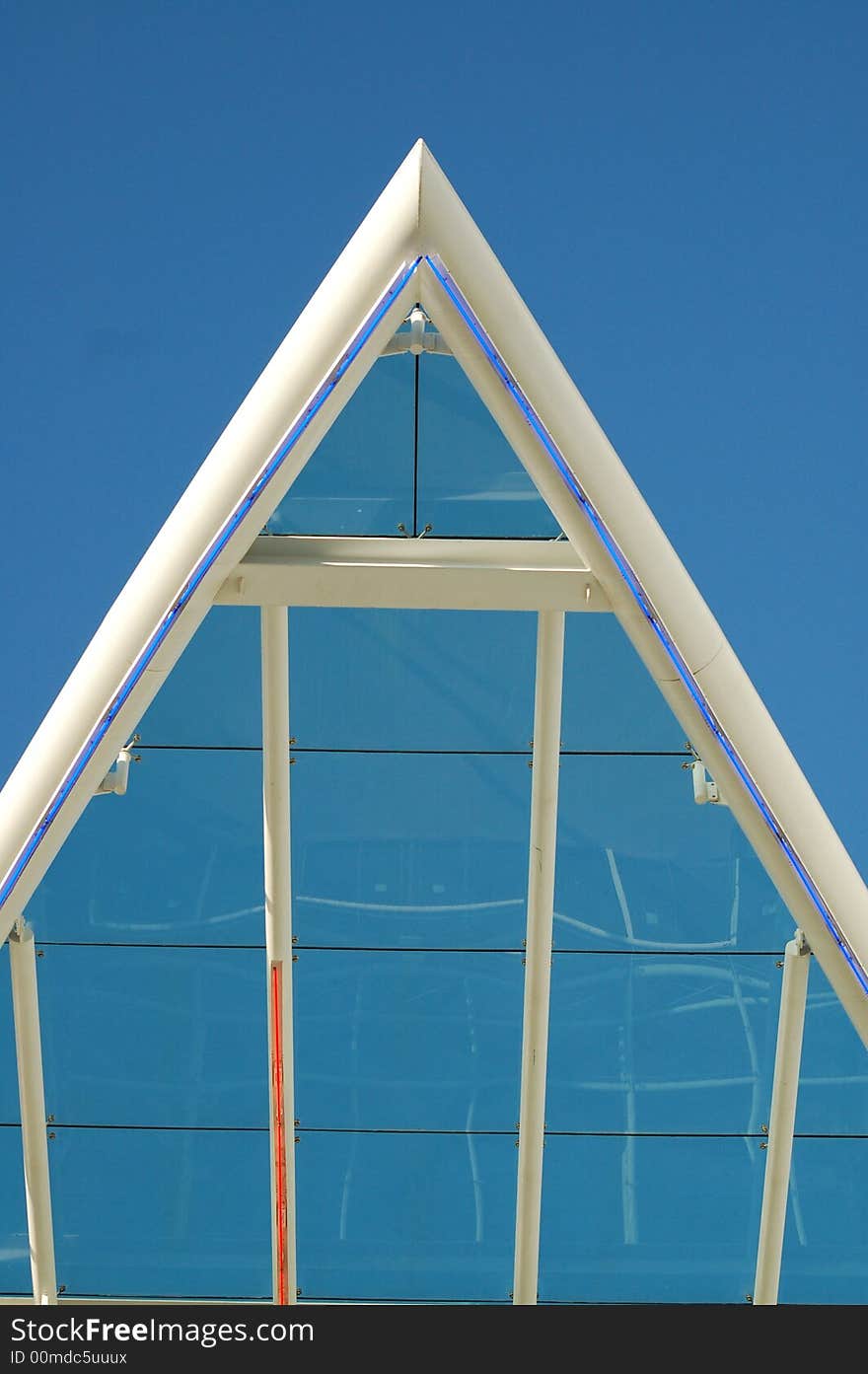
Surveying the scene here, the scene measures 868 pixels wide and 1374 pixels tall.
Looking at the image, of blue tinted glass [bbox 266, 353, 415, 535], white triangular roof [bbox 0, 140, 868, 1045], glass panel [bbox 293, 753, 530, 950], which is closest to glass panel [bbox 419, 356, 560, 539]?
blue tinted glass [bbox 266, 353, 415, 535]

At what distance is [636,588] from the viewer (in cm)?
→ 1068

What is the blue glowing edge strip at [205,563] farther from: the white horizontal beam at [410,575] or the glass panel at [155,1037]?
the glass panel at [155,1037]

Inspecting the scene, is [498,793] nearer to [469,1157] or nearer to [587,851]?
[587,851]

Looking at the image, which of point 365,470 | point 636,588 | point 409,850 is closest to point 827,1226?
point 409,850

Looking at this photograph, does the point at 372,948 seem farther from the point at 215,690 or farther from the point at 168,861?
the point at 215,690

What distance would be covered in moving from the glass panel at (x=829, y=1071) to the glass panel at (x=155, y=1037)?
534 centimetres

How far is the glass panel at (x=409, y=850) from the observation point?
1505 cm

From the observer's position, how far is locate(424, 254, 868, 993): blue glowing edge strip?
10.1 meters

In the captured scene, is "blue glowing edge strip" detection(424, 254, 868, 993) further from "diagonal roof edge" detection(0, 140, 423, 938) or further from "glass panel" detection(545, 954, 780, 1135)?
"glass panel" detection(545, 954, 780, 1135)

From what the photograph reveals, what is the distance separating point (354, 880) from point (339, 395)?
21.0 feet

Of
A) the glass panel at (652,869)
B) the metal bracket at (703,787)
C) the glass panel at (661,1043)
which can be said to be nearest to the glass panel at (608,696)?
the glass panel at (652,869)
